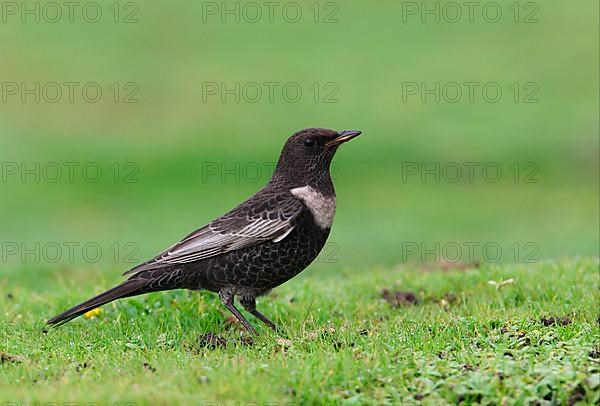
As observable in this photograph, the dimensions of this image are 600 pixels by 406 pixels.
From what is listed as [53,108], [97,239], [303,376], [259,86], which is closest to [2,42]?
[53,108]

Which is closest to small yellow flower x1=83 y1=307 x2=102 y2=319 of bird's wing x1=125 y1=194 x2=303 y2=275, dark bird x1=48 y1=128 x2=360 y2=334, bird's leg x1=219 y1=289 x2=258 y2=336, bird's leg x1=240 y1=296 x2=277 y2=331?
dark bird x1=48 y1=128 x2=360 y2=334

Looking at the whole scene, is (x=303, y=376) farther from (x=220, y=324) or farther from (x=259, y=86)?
(x=259, y=86)

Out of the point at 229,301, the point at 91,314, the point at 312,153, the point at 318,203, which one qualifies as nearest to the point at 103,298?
the point at 91,314

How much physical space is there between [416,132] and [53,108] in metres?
9.61

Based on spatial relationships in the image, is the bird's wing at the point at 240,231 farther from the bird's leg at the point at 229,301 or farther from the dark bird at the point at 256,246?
the bird's leg at the point at 229,301

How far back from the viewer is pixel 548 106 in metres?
24.9

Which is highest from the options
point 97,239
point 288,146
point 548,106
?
point 288,146

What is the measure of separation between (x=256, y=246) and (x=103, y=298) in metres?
1.37

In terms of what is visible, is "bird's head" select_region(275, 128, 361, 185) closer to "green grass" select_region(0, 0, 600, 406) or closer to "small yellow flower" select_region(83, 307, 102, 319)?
"green grass" select_region(0, 0, 600, 406)

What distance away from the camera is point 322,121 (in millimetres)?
24031

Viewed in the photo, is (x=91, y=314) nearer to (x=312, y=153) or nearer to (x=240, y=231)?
(x=240, y=231)

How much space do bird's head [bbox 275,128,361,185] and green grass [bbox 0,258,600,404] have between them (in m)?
1.26

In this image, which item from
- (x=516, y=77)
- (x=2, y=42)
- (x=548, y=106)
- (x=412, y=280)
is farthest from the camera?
(x=2, y=42)

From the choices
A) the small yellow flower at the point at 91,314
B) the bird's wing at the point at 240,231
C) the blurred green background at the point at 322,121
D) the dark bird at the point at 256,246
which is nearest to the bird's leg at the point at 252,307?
the dark bird at the point at 256,246
